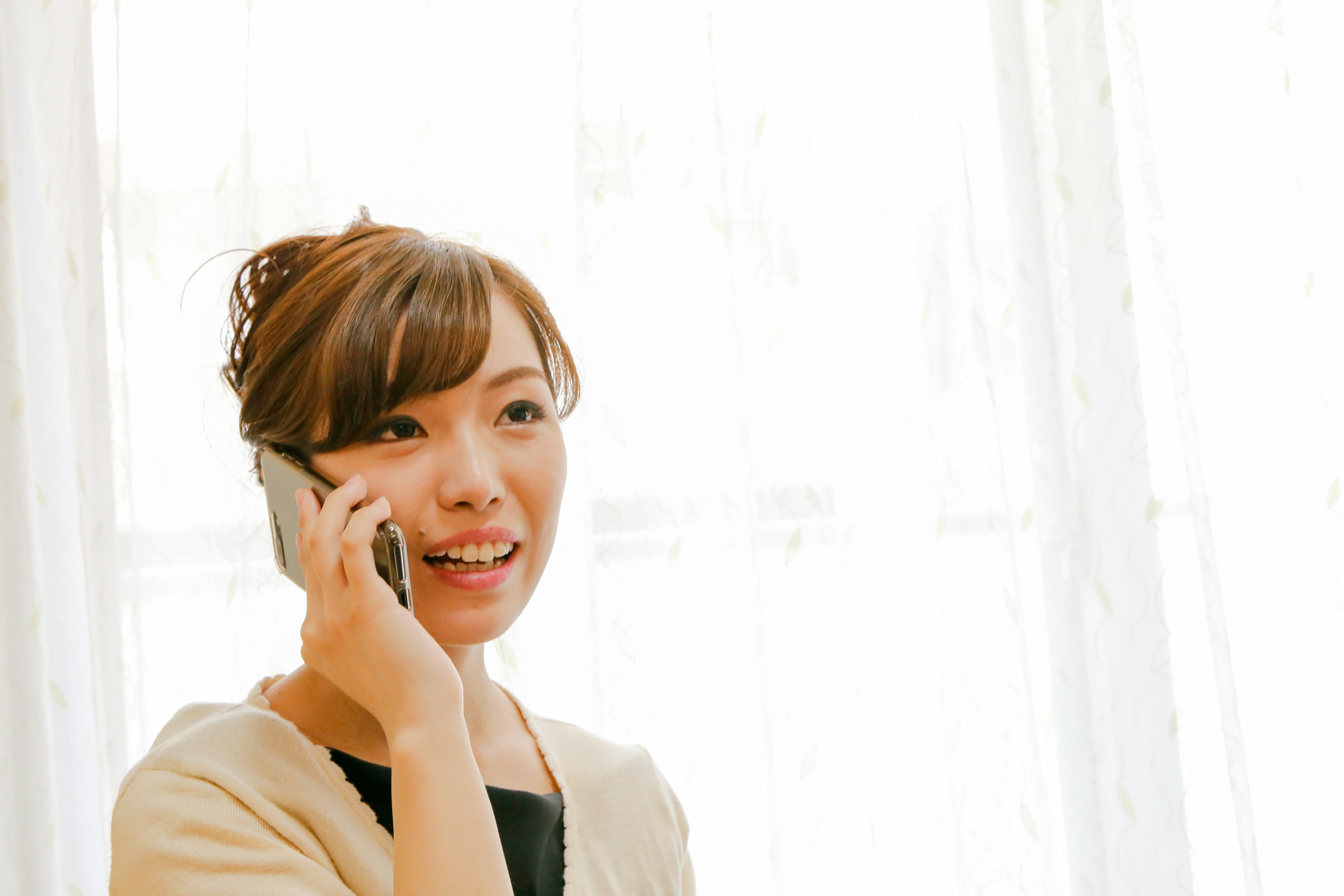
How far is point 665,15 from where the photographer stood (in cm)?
191

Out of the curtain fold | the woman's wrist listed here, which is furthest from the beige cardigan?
the curtain fold

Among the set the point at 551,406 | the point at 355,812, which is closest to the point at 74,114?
the point at 551,406

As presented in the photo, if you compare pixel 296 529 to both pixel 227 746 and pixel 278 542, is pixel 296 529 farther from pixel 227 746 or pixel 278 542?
pixel 227 746

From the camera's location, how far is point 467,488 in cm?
91

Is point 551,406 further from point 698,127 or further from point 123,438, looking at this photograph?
point 123,438

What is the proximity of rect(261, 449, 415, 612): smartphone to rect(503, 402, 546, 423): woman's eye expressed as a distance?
0.53ft

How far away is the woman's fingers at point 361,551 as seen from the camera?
837 millimetres

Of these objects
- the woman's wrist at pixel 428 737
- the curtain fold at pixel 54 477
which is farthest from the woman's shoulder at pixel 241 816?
the curtain fold at pixel 54 477

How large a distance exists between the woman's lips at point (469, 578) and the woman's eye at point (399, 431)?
117mm

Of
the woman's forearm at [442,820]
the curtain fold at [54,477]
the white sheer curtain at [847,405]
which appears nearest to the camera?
the woman's forearm at [442,820]

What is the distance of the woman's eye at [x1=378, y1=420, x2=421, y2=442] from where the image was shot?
3.08 feet

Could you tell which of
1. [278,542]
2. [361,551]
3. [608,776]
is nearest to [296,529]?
[278,542]

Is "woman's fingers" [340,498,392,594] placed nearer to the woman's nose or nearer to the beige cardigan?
the woman's nose

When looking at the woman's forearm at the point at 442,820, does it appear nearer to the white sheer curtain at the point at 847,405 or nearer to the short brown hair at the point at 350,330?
the short brown hair at the point at 350,330
